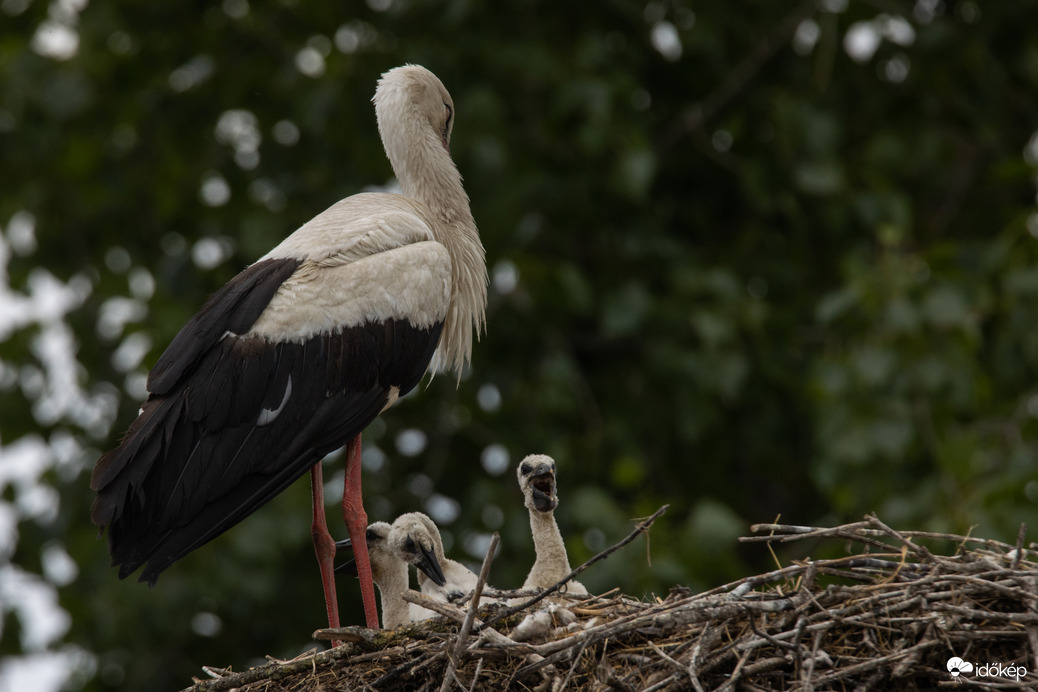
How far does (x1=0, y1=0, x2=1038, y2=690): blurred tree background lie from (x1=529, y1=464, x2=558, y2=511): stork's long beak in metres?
2.24

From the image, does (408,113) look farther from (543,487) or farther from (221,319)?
(543,487)

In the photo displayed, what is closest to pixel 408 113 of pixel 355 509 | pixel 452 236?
pixel 452 236

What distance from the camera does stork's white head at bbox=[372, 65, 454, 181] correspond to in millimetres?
4930

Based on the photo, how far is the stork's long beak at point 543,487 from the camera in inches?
172

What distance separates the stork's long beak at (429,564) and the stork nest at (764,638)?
0.69 meters

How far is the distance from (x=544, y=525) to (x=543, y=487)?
13 centimetres

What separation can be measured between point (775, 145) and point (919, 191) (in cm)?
117

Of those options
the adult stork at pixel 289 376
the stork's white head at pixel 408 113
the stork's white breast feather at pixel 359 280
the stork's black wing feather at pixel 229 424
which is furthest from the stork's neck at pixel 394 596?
the stork's white head at pixel 408 113

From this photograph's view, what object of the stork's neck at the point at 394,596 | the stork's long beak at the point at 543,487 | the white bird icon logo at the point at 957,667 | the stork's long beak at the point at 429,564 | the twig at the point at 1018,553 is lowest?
the stork's neck at the point at 394,596

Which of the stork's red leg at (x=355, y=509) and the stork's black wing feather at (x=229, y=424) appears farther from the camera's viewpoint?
the stork's red leg at (x=355, y=509)

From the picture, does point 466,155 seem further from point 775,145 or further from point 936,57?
point 936,57

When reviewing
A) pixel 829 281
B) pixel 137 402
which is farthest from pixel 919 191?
pixel 137 402

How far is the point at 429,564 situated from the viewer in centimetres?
443

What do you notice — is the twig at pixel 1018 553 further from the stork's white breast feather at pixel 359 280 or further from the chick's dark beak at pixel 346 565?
the chick's dark beak at pixel 346 565
